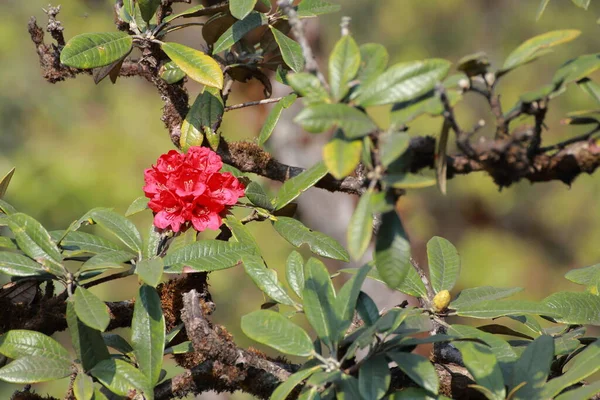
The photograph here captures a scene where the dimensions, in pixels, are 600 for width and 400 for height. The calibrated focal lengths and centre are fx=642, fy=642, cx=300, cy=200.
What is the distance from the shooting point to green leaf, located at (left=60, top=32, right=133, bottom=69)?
950 mm

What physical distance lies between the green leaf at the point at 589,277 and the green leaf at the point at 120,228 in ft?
2.26

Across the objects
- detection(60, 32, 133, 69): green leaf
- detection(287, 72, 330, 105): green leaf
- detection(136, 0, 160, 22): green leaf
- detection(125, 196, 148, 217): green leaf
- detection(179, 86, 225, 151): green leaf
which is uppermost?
detection(136, 0, 160, 22): green leaf

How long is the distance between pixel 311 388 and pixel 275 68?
717 mm

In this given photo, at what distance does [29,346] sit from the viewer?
33.5 inches

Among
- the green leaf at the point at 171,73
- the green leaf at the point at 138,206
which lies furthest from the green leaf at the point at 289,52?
the green leaf at the point at 138,206

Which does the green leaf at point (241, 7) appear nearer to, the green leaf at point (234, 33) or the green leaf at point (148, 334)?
the green leaf at point (234, 33)

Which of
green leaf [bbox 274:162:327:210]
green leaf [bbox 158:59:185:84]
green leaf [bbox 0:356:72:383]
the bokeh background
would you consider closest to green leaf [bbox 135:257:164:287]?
green leaf [bbox 0:356:72:383]

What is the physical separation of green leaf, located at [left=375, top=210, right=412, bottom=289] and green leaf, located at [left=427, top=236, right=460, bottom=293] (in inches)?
14.8

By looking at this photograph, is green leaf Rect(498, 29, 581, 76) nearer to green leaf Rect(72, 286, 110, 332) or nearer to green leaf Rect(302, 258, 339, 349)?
green leaf Rect(302, 258, 339, 349)

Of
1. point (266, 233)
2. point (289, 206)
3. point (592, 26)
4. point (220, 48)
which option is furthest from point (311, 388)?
point (592, 26)

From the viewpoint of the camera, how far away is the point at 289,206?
45.3 inches

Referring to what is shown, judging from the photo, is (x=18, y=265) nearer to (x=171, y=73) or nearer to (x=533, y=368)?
(x=171, y=73)

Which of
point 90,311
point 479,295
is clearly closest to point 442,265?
point 479,295

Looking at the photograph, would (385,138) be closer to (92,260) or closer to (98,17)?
(92,260)
